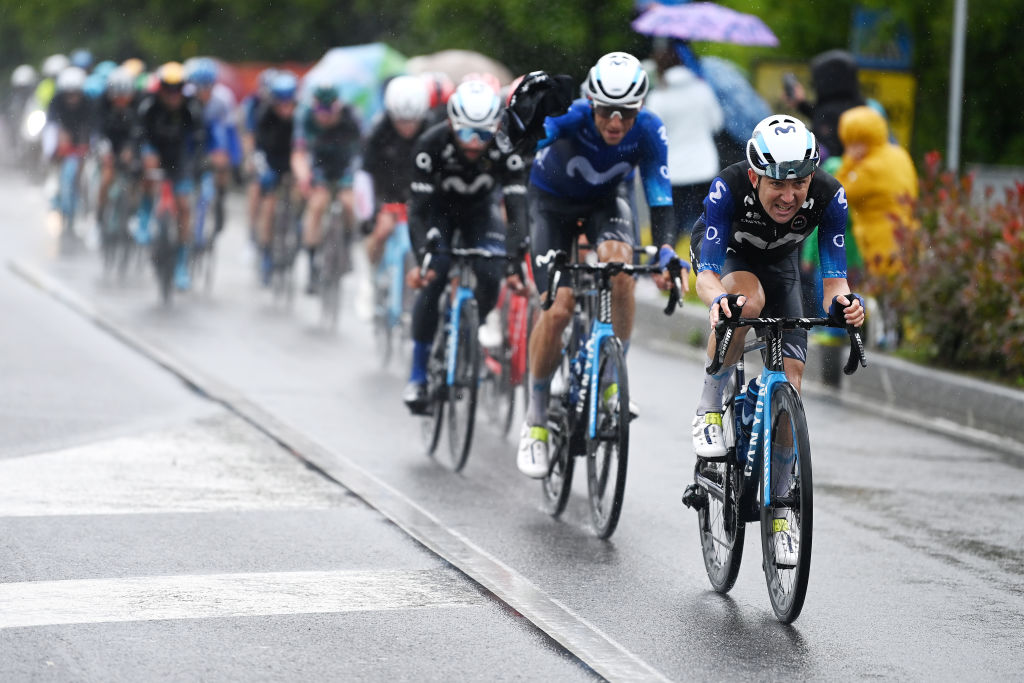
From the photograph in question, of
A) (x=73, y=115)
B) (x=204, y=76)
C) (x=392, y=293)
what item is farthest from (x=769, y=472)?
(x=73, y=115)

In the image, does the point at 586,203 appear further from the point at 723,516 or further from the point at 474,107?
the point at 723,516

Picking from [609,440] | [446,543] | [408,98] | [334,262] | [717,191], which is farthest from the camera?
[334,262]

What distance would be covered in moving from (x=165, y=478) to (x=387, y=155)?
13.3 feet

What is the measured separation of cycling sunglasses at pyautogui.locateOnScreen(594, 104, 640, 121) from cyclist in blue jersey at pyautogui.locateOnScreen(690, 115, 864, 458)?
122 centimetres

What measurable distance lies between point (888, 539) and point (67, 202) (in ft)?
54.7

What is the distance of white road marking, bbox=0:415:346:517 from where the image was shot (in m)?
8.36

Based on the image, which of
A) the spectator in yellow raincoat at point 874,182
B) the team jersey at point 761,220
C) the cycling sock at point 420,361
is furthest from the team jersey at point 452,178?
the spectator in yellow raincoat at point 874,182

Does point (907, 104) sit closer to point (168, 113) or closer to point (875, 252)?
point (875, 252)

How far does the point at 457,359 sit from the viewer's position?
967 cm

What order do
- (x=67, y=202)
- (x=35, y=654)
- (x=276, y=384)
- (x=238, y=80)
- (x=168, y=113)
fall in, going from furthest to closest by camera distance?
(x=238, y=80)
(x=67, y=202)
(x=168, y=113)
(x=276, y=384)
(x=35, y=654)

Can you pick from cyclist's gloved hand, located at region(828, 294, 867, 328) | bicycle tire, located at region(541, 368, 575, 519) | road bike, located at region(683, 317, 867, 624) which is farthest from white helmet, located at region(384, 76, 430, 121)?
cyclist's gloved hand, located at region(828, 294, 867, 328)

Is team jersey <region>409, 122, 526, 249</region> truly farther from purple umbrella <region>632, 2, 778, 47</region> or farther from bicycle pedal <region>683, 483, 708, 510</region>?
purple umbrella <region>632, 2, 778, 47</region>

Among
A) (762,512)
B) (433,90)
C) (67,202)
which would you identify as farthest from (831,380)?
(67,202)

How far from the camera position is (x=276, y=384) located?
40.1 ft
